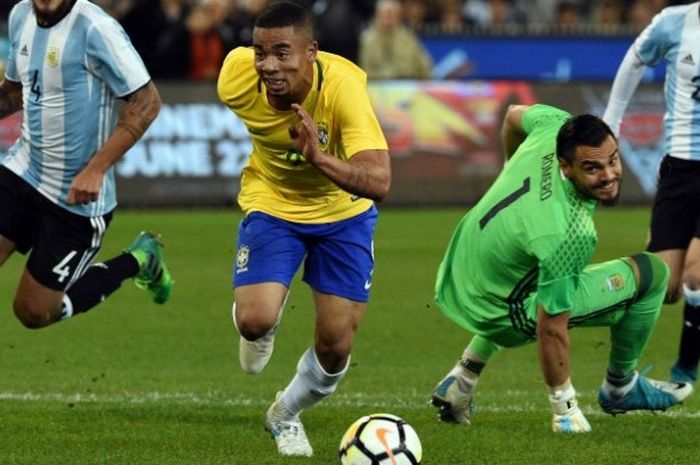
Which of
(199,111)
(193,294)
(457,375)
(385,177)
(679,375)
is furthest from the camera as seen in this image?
(199,111)

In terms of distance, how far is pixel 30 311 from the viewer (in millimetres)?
9008

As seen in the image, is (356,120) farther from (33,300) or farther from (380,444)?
(33,300)

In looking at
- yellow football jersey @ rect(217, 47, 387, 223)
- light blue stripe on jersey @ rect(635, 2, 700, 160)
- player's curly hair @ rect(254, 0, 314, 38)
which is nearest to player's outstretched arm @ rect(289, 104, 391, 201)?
yellow football jersey @ rect(217, 47, 387, 223)

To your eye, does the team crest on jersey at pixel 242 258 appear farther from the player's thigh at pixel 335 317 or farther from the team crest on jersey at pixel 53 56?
the team crest on jersey at pixel 53 56

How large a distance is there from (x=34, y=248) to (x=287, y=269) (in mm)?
1721

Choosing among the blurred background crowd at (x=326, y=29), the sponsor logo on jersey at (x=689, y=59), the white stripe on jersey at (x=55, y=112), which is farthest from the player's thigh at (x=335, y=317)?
the blurred background crowd at (x=326, y=29)

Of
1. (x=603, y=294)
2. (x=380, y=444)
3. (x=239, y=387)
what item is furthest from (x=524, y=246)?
(x=239, y=387)

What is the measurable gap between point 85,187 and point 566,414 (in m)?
2.61

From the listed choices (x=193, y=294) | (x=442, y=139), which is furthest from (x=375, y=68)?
(x=193, y=294)

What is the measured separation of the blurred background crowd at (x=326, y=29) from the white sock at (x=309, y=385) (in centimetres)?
1262

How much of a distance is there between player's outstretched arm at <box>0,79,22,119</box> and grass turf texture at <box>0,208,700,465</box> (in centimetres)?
156

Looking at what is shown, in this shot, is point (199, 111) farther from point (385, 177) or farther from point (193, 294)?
point (385, 177)

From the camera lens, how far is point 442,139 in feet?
63.4

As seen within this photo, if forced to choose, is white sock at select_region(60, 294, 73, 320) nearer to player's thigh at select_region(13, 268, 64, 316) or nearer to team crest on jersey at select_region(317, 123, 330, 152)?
player's thigh at select_region(13, 268, 64, 316)
